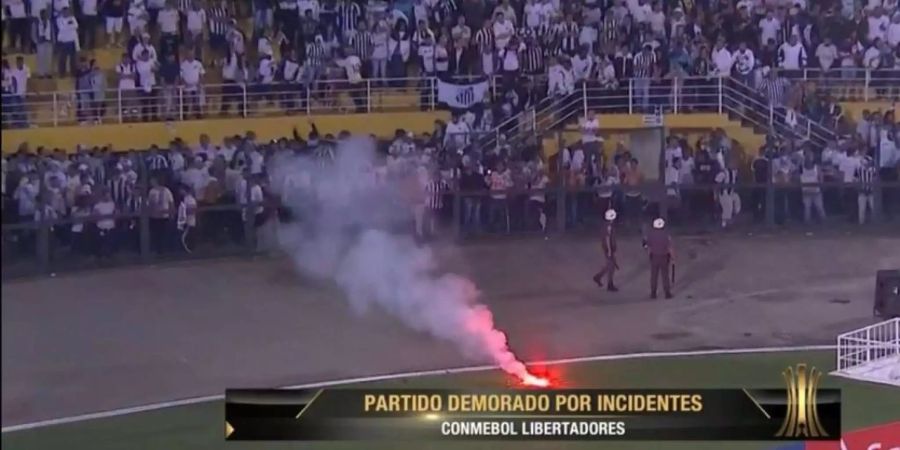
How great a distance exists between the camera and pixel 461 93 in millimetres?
8891

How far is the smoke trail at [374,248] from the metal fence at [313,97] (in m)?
0.29

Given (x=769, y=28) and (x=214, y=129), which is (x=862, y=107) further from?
(x=214, y=129)

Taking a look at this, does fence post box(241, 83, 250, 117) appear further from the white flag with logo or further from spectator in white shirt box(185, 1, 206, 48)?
the white flag with logo

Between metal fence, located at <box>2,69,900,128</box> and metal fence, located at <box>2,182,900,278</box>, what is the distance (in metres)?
0.48

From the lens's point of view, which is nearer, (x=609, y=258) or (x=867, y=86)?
(x=609, y=258)

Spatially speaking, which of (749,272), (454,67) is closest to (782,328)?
(749,272)

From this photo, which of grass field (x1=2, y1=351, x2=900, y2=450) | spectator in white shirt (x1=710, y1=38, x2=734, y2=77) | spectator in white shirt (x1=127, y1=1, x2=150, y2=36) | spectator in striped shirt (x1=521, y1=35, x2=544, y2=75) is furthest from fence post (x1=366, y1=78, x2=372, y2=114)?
spectator in white shirt (x1=710, y1=38, x2=734, y2=77)

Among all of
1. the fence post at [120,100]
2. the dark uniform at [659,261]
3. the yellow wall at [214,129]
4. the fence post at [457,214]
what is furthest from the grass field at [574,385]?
the fence post at [120,100]

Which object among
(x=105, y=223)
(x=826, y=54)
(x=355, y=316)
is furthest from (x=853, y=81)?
(x=105, y=223)

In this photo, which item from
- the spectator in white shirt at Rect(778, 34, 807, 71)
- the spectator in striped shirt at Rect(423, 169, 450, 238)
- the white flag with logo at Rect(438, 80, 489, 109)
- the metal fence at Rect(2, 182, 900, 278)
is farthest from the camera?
the spectator in white shirt at Rect(778, 34, 807, 71)

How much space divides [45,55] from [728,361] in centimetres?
367

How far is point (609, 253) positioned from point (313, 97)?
5.65ft

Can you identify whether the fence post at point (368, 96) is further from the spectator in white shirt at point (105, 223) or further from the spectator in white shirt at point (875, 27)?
the spectator in white shirt at point (875, 27)

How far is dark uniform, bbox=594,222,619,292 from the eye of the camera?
895 cm
